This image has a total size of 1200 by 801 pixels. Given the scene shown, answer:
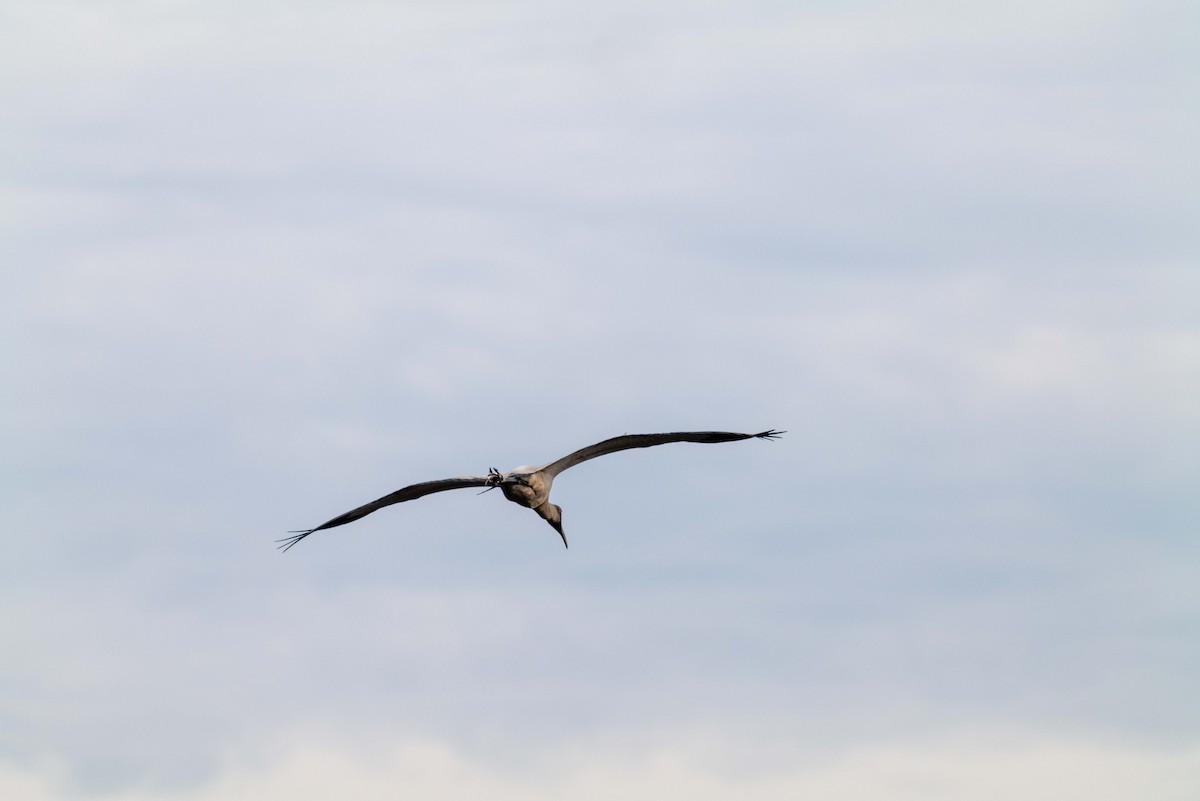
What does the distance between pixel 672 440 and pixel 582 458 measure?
2769 mm

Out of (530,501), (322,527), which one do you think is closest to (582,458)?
(530,501)

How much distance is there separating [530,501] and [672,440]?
5234 millimetres

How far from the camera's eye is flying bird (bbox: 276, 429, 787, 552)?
62.3 meters

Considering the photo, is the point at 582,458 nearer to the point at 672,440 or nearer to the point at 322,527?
the point at 672,440

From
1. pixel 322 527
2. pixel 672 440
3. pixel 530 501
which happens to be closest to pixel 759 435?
pixel 672 440

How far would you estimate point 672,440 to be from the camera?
62594 mm

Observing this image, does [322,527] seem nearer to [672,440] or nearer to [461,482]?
[461,482]

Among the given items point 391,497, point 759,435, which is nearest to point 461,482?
point 391,497

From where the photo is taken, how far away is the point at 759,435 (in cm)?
6253

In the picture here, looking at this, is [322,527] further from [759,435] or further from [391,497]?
[759,435]

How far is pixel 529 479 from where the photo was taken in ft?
210

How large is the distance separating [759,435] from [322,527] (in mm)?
12952

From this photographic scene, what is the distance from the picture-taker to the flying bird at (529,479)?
2451 inches

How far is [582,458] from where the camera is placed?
6362 centimetres
